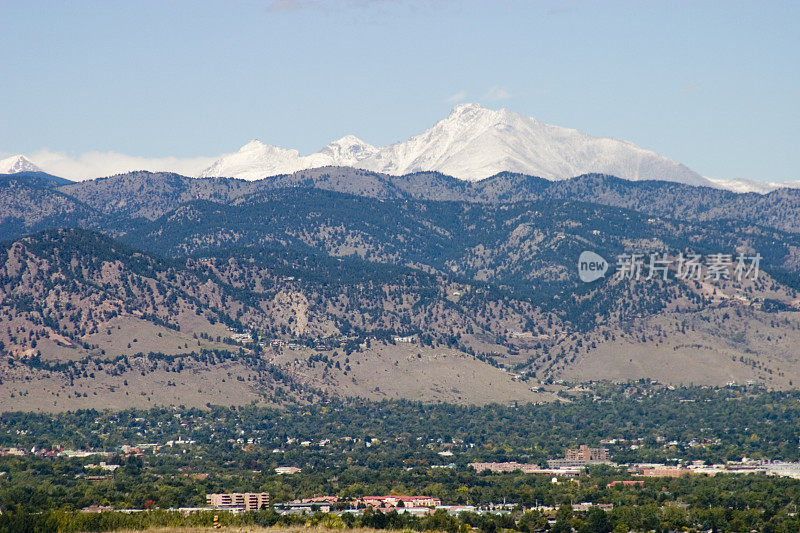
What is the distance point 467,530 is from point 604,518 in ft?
67.0

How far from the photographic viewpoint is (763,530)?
630ft

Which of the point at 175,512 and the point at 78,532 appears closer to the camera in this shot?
the point at 78,532

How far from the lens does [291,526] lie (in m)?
187

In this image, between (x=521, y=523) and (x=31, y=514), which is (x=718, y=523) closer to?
(x=521, y=523)

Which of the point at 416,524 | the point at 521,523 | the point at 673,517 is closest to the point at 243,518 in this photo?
the point at 416,524

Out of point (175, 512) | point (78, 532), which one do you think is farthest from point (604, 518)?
point (78, 532)

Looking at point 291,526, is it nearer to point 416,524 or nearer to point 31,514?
point 416,524

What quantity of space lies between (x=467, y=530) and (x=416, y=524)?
22.7 feet

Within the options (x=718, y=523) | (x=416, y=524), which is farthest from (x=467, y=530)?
(x=718, y=523)

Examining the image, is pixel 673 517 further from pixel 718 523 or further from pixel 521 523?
pixel 521 523

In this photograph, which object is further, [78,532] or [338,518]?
[338,518]

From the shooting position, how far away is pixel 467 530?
189 metres

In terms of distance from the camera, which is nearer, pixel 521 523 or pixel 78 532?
pixel 78 532

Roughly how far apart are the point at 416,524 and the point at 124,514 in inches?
1364
